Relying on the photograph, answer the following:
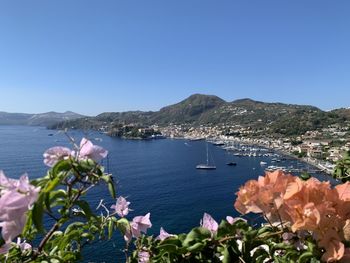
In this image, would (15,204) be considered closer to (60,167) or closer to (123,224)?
(60,167)

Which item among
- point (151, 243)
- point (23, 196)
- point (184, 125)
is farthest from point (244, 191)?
point (184, 125)

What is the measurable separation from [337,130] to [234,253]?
100230mm

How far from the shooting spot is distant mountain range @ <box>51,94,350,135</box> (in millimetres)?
104938

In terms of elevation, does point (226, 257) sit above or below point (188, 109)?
below

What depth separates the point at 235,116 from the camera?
144 meters

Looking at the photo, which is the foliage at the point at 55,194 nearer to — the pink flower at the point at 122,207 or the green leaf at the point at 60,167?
the green leaf at the point at 60,167

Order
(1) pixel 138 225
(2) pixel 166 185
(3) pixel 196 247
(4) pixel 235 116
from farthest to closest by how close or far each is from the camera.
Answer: (4) pixel 235 116 → (2) pixel 166 185 → (1) pixel 138 225 → (3) pixel 196 247

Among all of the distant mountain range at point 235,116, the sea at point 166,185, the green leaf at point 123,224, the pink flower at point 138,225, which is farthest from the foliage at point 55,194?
the distant mountain range at point 235,116

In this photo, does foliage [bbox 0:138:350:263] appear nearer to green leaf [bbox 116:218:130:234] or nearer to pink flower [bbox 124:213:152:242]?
green leaf [bbox 116:218:130:234]

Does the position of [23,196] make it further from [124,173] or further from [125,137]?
[125,137]

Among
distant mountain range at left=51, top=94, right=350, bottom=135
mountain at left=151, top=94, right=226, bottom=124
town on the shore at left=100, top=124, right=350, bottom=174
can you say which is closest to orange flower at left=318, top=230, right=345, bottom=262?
town on the shore at left=100, top=124, right=350, bottom=174

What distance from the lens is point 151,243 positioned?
1153 mm

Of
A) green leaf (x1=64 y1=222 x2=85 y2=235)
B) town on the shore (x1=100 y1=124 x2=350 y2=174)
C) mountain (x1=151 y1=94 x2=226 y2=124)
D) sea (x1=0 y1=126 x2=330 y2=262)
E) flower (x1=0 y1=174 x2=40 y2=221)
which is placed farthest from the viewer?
mountain (x1=151 y1=94 x2=226 y2=124)

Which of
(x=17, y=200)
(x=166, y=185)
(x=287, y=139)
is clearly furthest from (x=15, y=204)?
(x=287, y=139)
